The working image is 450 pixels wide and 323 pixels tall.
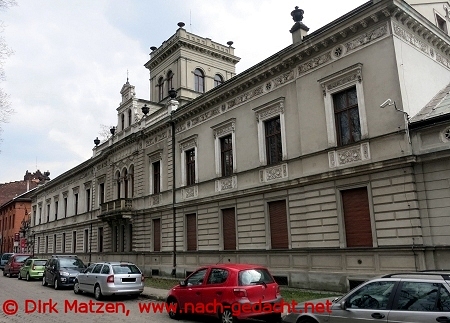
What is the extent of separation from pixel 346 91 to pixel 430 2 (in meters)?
5.96

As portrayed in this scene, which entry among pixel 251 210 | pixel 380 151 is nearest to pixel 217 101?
pixel 251 210

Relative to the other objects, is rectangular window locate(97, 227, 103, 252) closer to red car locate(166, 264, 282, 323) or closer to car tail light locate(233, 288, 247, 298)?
red car locate(166, 264, 282, 323)

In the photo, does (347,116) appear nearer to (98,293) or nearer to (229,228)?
(229,228)

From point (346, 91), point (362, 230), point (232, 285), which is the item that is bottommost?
point (232, 285)

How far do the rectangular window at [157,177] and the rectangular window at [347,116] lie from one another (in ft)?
46.5

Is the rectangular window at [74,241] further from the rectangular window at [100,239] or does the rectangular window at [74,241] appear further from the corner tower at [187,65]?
the corner tower at [187,65]

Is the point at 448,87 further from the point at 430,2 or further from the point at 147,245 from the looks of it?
the point at 147,245

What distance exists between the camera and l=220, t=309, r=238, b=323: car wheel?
937cm

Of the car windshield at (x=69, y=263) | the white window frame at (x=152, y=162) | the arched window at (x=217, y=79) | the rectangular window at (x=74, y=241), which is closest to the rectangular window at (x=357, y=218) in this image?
the white window frame at (x=152, y=162)

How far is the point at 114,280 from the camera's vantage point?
15.0 metres

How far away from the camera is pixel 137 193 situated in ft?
92.7

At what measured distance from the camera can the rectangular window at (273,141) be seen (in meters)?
18.1

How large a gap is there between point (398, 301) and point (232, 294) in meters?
4.24

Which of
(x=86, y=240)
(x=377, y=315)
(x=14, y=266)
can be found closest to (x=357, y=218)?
(x=377, y=315)
